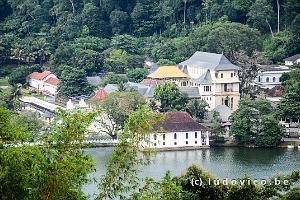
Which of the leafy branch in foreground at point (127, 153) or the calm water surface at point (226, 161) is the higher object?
the leafy branch in foreground at point (127, 153)

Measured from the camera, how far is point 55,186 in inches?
402

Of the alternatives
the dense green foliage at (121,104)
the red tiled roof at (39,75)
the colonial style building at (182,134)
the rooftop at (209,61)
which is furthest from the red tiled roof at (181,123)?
the red tiled roof at (39,75)

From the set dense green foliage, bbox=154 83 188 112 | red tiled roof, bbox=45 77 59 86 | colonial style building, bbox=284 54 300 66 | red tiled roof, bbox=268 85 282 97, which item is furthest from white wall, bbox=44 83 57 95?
colonial style building, bbox=284 54 300 66

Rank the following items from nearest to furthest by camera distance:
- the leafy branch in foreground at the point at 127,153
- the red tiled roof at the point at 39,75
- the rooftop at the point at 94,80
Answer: the leafy branch in foreground at the point at 127,153 → the rooftop at the point at 94,80 → the red tiled roof at the point at 39,75

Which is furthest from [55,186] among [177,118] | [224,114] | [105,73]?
[105,73]

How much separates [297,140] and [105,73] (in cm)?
1126

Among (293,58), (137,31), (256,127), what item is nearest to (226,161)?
(256,127)

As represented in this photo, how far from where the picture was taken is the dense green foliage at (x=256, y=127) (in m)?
28.4

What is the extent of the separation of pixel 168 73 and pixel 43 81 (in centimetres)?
522

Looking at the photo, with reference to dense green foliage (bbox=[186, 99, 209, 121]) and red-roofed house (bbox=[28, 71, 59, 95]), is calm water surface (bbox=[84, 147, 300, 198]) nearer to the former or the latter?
dense green foliage (bbox=[186, 99, 209, 121])

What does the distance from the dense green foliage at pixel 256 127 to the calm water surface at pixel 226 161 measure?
1.51 feet

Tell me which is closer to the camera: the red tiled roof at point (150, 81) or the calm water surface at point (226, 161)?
the calm water surface at point (226, 161)

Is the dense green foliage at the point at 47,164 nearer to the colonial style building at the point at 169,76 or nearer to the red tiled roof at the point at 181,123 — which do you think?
the red tiled roof at the point at 181,123

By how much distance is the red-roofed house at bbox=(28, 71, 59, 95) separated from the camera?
37250 mm
